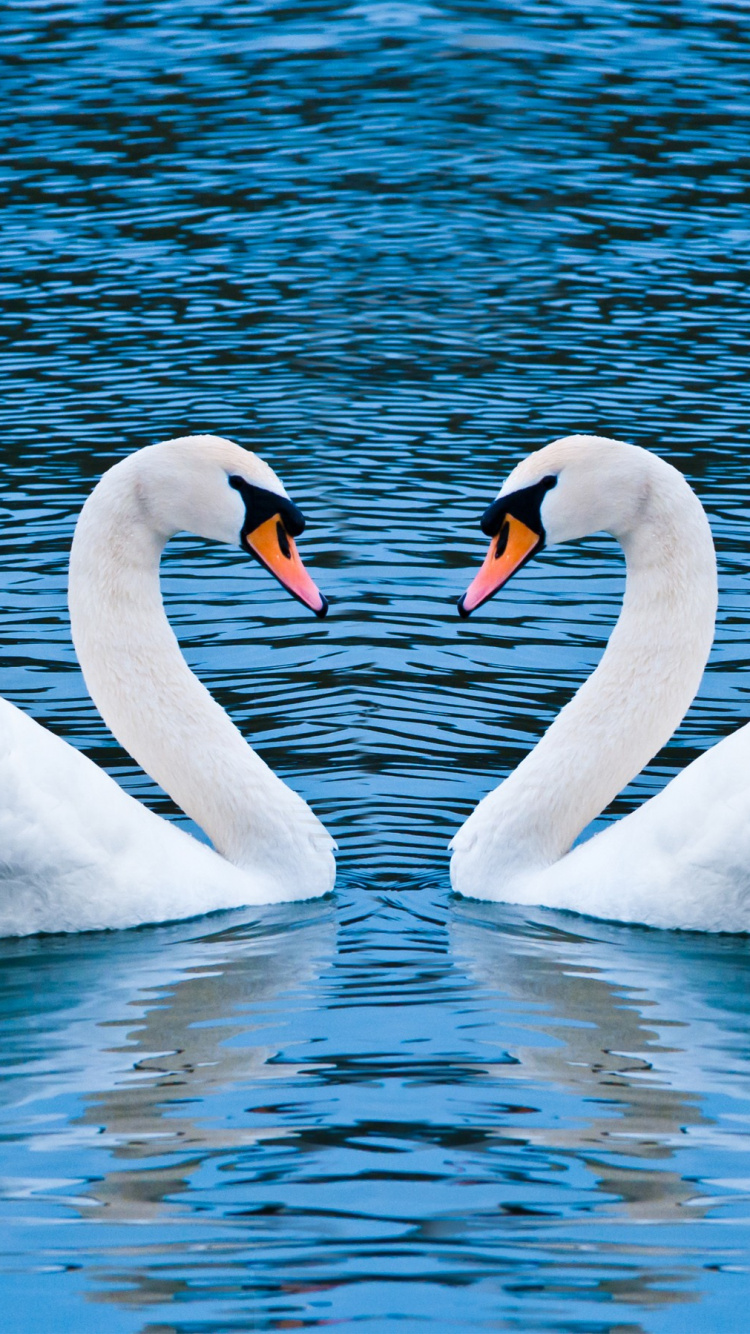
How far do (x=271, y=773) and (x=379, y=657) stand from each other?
2428 mm

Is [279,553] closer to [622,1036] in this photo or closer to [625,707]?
[625,707]

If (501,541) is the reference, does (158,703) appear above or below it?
below

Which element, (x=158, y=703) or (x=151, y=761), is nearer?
(x=158, y=703)

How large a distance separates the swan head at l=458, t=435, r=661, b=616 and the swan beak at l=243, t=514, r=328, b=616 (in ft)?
1.92

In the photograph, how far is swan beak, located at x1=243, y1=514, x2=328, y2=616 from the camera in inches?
304

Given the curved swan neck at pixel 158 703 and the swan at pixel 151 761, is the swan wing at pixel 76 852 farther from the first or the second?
the curved swan neck at pixel 158 703

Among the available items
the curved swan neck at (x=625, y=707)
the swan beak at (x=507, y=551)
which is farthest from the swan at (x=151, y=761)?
the curved swan neck at (x=625, y=707)

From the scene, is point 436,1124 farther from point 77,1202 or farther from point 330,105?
point 330,105

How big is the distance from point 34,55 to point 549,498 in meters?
22.6

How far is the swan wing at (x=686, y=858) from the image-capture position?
7.18 meters

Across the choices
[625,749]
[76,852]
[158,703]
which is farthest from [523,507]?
[76,852]

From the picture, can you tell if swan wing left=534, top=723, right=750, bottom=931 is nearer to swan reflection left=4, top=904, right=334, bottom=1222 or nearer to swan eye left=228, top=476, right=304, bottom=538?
swan reflection left=4, top=904, right=334, bottom=1222

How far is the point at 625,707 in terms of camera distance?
8.03 meters

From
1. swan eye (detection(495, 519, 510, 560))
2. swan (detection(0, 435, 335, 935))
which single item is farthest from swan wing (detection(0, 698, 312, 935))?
swan eye (detection(495, 519, 510, 560))
